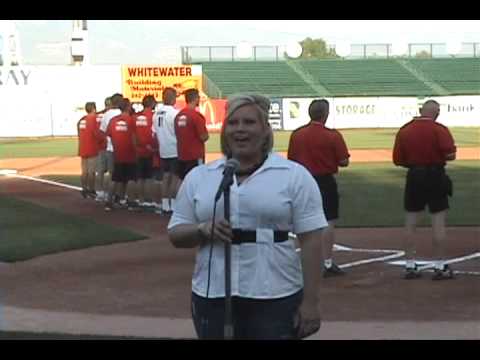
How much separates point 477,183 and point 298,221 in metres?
18.1

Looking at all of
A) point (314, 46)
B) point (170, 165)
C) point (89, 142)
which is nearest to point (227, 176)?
point (170, 165)

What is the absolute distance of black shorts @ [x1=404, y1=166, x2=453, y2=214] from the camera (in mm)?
10492

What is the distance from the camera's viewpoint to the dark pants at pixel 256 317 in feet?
15.4

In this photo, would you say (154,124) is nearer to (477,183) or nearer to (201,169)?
(477,183)

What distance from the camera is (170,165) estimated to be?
54.3ft

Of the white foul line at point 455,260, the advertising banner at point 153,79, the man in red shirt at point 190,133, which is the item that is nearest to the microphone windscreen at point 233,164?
the white foul line at point 455,260

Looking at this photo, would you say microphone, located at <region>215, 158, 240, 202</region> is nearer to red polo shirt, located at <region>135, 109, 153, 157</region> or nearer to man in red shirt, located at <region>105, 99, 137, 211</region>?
red polo shirt, located at <region>135, 109, 153, 157</region>

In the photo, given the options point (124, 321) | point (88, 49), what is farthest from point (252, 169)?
point (88, 49)

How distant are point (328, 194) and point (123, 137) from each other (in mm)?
7294

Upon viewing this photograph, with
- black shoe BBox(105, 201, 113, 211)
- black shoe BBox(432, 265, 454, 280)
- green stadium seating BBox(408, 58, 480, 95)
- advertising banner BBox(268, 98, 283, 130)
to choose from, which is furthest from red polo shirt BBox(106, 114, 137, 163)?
green stadium seating BBox(408, 58, 480, 95)

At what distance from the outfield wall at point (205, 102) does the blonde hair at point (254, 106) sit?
4793cm

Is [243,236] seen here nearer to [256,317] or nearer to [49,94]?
[256,317]

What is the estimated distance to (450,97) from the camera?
56938mm

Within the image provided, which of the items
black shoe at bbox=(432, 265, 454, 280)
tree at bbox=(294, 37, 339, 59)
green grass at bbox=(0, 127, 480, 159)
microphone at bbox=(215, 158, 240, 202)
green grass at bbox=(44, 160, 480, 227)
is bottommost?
green grass at bbox=(0, 127, 480, 159)
